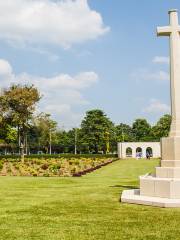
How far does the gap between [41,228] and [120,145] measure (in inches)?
2105

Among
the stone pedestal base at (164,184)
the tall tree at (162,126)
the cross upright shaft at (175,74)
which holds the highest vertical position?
the tall tree at (162,126)

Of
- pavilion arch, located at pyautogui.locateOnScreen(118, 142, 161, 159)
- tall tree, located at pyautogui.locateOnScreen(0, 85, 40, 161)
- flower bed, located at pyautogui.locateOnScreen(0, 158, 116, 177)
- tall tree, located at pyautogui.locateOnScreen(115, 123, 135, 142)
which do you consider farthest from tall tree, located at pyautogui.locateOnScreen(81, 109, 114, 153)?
flower bed, located at pyautogui.locateOnScreen(0, 158, 116, 177)

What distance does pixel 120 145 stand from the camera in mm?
60094

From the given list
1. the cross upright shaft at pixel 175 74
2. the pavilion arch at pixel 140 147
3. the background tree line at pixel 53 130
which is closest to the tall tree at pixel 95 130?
the background tree line at pixel 53 130

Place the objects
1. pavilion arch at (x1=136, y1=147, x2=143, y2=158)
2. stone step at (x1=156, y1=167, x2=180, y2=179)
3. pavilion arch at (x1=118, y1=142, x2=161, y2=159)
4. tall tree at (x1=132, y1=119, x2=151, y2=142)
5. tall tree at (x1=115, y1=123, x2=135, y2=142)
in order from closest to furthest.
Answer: stone step at (x1=156, y1=167, x2=180, y2=179), pavilion arch at (x1=136, y1=147, x2=143, y2=158), pavilion arch at (x1=118, y1=142, x2=161, y2=159), tall tree at (x1=115, y1=123, x2=135, y2=142), tall tree at (x1=132, y1=119, x2=151, y2=142)

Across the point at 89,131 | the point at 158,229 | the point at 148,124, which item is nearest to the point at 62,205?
the point at 158,229

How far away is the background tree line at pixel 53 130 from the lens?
4791cm

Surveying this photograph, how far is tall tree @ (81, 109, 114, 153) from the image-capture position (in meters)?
75.1

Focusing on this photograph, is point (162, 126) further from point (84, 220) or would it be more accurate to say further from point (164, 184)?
point (84, 220)

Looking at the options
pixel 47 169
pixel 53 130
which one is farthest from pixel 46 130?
pixel 47 169

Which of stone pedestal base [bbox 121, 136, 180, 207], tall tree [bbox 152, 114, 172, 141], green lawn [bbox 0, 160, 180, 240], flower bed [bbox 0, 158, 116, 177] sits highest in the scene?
tall tree [bbox 152, 114, 172, 141]

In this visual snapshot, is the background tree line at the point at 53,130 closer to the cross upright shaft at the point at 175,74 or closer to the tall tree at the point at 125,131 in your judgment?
the tall tree at the point at 125,131

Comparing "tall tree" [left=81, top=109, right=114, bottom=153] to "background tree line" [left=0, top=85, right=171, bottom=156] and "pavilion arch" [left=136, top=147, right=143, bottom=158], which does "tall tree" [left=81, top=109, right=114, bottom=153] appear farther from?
"pavilion arch" [left=136, top=147, right=143, bottom=158]

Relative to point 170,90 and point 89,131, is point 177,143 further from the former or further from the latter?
point 89,131
